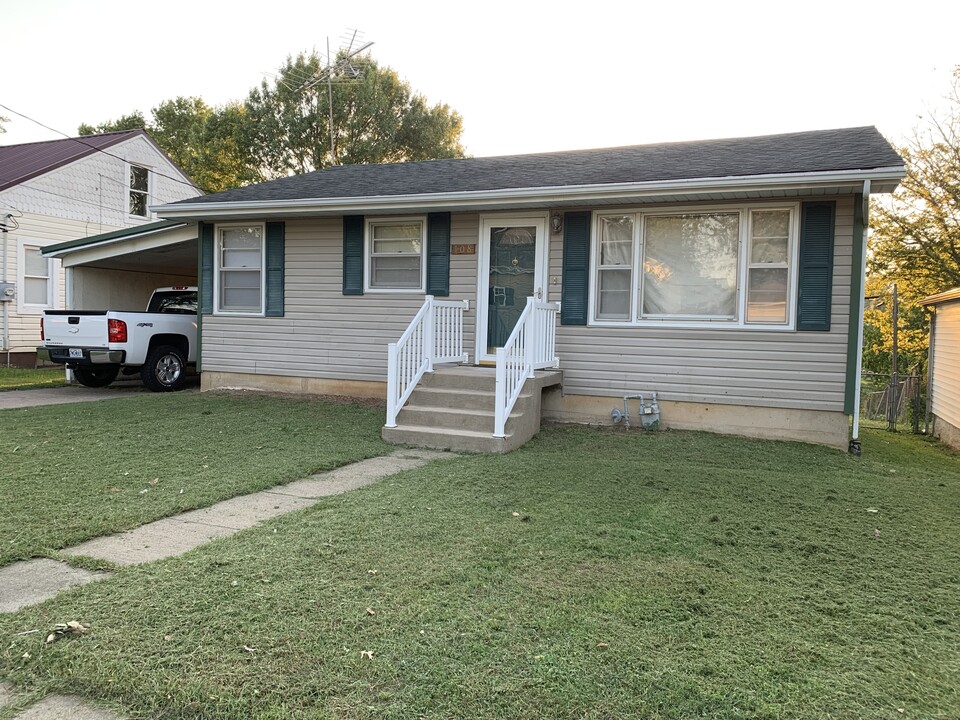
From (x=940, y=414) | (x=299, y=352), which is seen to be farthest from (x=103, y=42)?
(x=940, y=414)

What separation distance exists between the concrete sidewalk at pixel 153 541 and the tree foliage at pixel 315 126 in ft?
87.5

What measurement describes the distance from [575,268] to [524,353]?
1.63 m

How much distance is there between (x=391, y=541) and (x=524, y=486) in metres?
1.57

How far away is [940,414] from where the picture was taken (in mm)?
11477

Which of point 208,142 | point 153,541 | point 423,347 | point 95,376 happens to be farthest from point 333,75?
point 153,541

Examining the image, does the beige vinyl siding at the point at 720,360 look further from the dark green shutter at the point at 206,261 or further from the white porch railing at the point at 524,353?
the dark green shutter at the point at 206,261

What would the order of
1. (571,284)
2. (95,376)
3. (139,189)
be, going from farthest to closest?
(139,189)
(95,376)
(571,284)

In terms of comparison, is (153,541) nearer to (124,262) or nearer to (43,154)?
(124,262)

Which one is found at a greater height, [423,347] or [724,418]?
[423,347]

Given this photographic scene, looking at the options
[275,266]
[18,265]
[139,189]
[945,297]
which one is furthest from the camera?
[139,189]

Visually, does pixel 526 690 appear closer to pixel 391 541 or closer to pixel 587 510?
pixel 391 541

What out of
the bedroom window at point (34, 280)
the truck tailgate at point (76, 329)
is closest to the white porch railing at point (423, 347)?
the truck tailgate at point (76, 329)

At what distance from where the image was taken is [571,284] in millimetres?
8406

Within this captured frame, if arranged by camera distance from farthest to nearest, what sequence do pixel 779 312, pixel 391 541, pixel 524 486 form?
1. pixel 779 312
2. pixel 524 486
3. pixel 391 541
